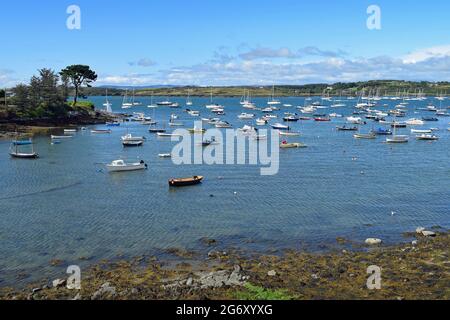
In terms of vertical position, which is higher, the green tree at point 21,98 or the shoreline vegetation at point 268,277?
the green tree at point 21,98

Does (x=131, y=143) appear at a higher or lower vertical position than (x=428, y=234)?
higher

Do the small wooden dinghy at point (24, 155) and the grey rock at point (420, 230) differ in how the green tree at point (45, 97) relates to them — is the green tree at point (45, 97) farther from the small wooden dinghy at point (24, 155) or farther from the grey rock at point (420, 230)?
the grey rock at point (420, 230)

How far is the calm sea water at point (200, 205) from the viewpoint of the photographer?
34.8m

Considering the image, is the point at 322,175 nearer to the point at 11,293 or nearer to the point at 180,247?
Answer: the point at 180,247

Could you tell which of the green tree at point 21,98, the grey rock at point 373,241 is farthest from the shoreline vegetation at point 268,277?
the green tree at point 21,98

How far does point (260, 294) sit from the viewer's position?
23891 millimetres

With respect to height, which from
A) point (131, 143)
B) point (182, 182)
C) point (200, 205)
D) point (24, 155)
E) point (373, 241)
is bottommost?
point (200, 205)

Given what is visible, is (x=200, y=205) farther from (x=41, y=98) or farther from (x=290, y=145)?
(x=41, y=98)

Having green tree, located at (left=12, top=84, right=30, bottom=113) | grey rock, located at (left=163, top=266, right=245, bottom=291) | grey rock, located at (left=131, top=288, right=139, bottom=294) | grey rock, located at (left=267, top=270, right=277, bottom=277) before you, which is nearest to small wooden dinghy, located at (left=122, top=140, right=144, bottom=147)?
green tree, located at (left=12, top=84, right=30, bottom=113)

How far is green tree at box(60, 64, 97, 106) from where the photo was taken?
468 feet

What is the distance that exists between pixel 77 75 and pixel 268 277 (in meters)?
129

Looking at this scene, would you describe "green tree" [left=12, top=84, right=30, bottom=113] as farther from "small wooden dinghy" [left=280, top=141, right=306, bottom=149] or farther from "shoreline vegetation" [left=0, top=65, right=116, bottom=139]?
"small wooden dinghy" [left=280, top=141, right=306, bottom=149]

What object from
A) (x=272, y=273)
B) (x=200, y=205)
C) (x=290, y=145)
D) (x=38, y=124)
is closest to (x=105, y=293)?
(x=272, y=273)
